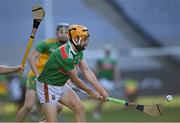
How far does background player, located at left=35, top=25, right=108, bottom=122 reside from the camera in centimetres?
1032

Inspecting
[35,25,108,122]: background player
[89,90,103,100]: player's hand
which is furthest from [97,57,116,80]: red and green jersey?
[89,90,103,100]: player's hand

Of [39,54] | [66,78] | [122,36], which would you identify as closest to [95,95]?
[66,78]

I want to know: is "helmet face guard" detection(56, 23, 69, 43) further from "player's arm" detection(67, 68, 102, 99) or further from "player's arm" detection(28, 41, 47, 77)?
"player's arm" detection(67, 68, 102, 99)

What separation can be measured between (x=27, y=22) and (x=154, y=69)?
3.90 metres

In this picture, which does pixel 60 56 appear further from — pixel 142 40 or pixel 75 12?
pixel 142 40

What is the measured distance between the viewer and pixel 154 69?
2238 centimetres

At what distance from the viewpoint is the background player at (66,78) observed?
10.3m

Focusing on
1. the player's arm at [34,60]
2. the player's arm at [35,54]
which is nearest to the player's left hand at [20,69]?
the player's arm at [34,60]

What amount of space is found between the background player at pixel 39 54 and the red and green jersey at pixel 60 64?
4.03ft

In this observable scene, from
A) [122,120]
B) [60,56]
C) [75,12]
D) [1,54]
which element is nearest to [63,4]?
[75,12]

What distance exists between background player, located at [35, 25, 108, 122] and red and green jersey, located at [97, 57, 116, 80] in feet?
26.6

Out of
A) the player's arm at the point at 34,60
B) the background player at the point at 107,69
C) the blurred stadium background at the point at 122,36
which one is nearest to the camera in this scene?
the player's arm at the point at 34,60

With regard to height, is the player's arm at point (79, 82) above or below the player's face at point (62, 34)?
→ below

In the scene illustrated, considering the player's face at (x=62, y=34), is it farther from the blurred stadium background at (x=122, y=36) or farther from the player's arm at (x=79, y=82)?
the blurred stadium background at (x=122, y=36)
